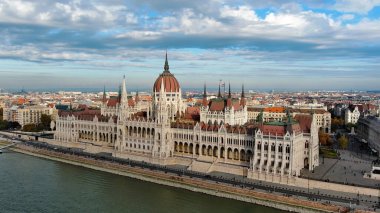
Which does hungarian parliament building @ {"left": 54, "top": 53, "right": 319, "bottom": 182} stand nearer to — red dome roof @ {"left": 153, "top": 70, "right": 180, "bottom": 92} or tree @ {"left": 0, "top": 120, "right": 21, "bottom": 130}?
red dome roof @ {"left": 153, "top": 70, "right": 180, "bottom": 92}

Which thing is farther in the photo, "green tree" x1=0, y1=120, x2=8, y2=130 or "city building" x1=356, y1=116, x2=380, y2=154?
"green tree" x1=0, y1=120, x2=8, y2=130

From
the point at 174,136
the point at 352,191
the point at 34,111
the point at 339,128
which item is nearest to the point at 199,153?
the point at 174,136

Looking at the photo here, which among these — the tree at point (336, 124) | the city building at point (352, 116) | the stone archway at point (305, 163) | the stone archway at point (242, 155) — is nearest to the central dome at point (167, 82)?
the stone archway at point (242, 155)

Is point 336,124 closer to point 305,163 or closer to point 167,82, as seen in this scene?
point 305,163

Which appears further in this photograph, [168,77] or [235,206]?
[168,77]

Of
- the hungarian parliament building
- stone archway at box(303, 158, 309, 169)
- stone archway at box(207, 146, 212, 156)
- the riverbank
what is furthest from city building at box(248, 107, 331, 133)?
the riverbank

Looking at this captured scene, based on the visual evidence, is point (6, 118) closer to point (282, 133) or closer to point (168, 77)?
point (168, 77)
